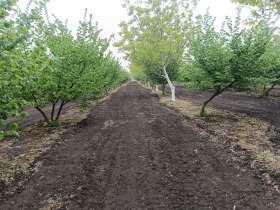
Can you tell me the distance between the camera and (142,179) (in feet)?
19.3

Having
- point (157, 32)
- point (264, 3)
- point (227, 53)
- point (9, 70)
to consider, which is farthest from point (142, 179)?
point (157, 32)

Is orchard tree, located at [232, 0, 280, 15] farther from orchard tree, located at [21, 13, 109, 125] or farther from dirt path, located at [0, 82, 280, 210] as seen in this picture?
orchard tree, located at [21, 13, 109, 125]

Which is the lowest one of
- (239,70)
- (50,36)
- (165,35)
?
(239,70)

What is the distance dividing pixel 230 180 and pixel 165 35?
1777cm

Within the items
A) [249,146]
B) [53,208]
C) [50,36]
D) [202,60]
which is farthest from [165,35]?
[53,208]

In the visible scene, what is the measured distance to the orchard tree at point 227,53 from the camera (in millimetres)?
10742

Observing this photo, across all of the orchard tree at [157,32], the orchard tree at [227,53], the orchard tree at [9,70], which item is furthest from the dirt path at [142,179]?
the orchard tree at [157,32]

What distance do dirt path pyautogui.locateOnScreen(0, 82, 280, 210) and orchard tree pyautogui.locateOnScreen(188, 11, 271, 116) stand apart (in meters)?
4.06

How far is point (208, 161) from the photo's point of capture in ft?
22.4

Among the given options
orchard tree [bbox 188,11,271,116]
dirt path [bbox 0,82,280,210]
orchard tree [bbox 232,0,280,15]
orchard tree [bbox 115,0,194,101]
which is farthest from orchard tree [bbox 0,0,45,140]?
orchard tree [bbox 115,0,194,101]

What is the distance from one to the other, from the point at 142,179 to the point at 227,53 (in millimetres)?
7594


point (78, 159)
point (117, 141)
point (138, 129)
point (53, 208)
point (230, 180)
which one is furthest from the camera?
point (138, 129)

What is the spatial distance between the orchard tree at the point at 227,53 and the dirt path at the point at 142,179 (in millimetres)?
4057

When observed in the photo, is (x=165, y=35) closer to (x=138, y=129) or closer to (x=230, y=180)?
(x=138, y=129)
